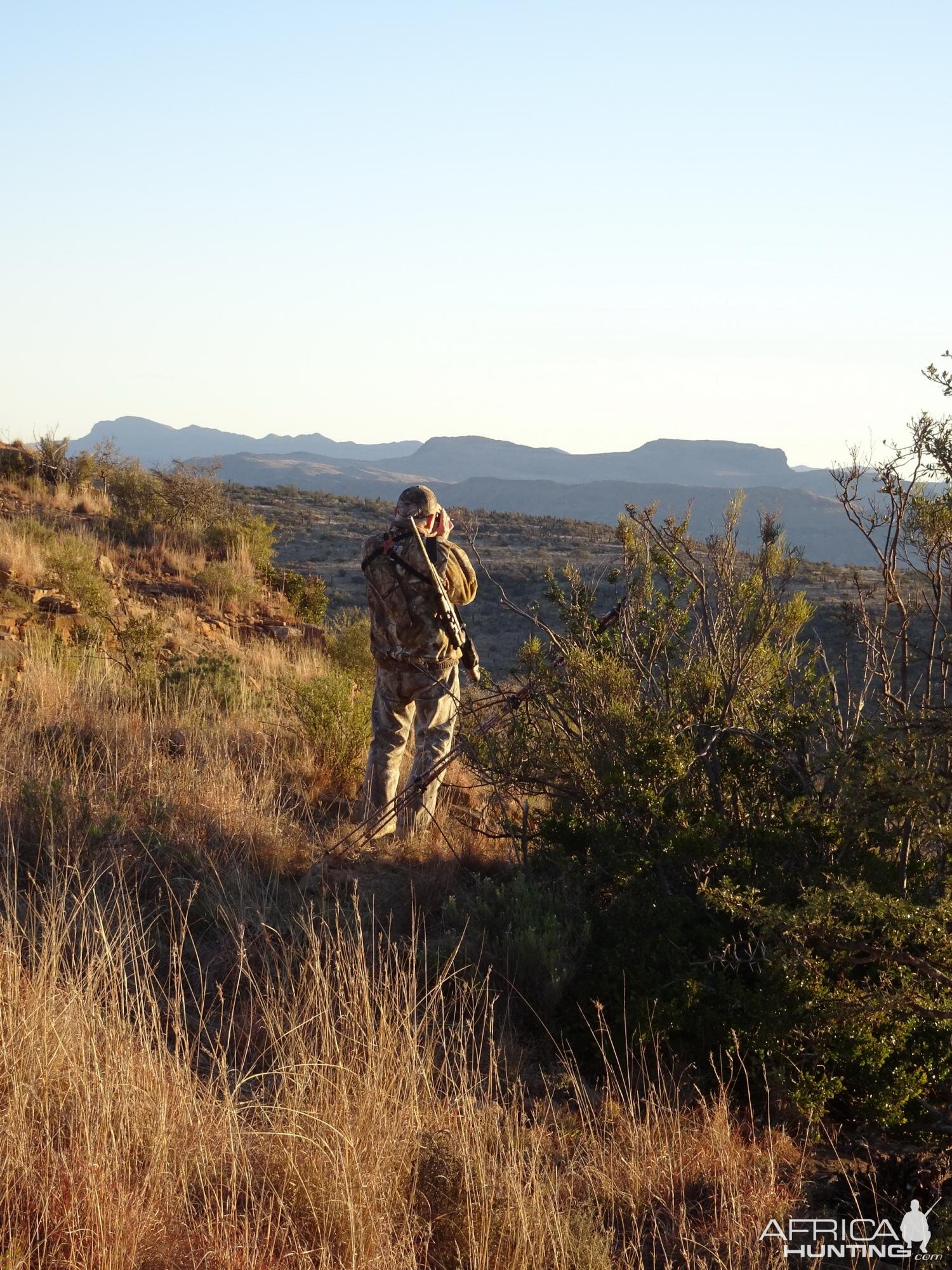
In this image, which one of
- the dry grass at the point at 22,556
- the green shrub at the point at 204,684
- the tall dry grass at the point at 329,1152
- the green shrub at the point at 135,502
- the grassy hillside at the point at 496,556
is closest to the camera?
the tall dry grass at the point at 329,1152

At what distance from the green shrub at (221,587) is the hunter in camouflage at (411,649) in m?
7.68

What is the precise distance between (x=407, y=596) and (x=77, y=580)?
20.1 ft

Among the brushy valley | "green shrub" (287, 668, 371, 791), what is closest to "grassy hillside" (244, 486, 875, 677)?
"green shrub" (287, 668, 371, 791)

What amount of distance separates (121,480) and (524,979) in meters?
15.1

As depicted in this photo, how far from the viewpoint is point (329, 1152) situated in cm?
265

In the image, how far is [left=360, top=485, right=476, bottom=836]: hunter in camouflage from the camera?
5.81 metres

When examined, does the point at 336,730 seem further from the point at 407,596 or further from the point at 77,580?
the point at 77,580

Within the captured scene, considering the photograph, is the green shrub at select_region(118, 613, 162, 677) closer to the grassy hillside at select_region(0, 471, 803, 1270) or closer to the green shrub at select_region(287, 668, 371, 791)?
the grassy hillside at select_region(0, 471, 803, 1270)

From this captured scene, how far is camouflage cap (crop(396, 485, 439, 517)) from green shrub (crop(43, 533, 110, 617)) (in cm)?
577

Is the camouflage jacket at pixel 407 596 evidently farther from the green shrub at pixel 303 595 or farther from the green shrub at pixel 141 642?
the green shrub at pixel 303 595

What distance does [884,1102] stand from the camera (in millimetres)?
3301

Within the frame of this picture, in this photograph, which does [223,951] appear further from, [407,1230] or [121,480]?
[121,480]

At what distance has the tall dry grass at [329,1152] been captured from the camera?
8.09 feet

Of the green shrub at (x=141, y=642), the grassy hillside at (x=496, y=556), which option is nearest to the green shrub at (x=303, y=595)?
the grassy hillside at (x=496, y=556)
